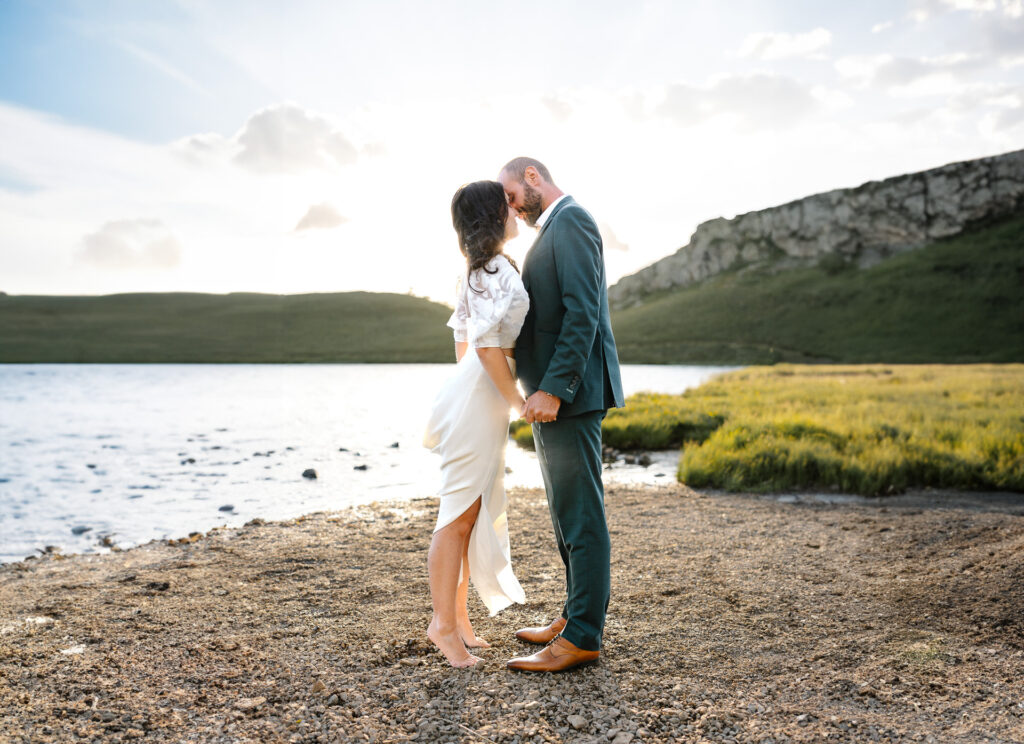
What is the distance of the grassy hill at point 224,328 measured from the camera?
98.3 m

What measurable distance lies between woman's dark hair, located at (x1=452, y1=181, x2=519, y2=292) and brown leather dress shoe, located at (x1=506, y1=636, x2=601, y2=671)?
6.36 feet

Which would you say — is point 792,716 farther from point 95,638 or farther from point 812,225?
point 812,225

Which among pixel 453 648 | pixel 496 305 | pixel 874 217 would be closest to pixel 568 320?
pixel 496 305

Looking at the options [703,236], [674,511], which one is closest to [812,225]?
[703,236]

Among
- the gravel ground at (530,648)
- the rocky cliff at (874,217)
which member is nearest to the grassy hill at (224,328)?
the rocky cliff at (874,217)

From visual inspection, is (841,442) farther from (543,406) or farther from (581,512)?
(543,406)

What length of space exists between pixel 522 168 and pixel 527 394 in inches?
48.6

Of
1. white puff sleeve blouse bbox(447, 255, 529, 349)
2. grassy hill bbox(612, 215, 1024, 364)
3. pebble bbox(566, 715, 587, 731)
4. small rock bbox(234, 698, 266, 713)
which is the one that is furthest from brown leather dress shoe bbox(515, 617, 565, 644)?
grassy hill bbox(612, 215, 1024, 364)

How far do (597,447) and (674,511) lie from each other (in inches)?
186

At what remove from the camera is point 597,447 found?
367 centimetres

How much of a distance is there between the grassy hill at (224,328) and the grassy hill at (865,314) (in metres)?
35.8

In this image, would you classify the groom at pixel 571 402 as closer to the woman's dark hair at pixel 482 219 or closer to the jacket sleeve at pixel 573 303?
the jacket sleeve at pixel 573 303

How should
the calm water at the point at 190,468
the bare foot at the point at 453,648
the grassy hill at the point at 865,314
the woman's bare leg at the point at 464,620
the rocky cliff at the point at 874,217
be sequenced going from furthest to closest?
the rocky cliff at the point at 874,217, the grassy hill at the point at 865,314, the calm water at the point at 190,468, the woman's bare leg at the point at 464,620, the bare foot at the point at 453,648

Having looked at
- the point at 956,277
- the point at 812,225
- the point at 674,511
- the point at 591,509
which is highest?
the point at 812,225
